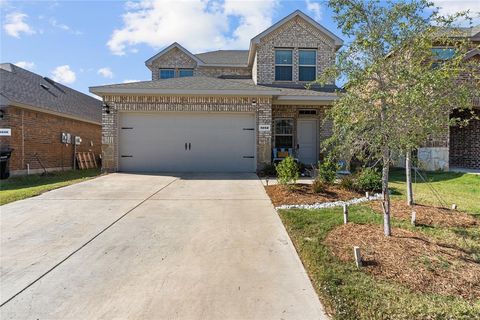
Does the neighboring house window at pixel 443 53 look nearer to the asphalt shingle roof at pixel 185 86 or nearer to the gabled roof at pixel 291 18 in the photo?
the asphalt shingle roof at pixel 185 86

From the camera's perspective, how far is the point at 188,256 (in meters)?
4.52

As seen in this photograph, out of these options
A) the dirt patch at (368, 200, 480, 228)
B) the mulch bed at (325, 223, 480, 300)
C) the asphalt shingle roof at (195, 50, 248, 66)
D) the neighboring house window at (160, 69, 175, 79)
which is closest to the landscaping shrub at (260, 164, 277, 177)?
the dirt patch at (368, 200, 480, 228)

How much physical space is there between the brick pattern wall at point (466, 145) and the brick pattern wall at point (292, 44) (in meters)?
6.43

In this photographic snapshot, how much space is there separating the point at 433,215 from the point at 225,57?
1646cm

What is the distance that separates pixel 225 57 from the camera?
2034 cm

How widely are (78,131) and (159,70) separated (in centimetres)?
561

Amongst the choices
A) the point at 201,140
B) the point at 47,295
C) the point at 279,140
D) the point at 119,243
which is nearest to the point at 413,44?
the point at 119,243

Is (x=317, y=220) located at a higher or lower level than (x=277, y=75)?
lower

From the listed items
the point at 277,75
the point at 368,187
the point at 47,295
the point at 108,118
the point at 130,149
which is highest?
the point at 277,75

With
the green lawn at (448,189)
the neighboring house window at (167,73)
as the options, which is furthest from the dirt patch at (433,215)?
the neighboring house window at (167,73)

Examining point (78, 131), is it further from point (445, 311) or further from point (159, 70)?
point (445, 311)

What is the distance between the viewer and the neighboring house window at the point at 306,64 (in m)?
15.9

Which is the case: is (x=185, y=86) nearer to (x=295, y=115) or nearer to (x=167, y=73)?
(x=295, y=115)

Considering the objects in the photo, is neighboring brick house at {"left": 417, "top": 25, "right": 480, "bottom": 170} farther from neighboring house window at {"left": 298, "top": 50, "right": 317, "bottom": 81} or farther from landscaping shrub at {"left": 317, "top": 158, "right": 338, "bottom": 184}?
landscaping shrub at {"left": 317, "top": 158, "right": 338, "bottom": 184}
